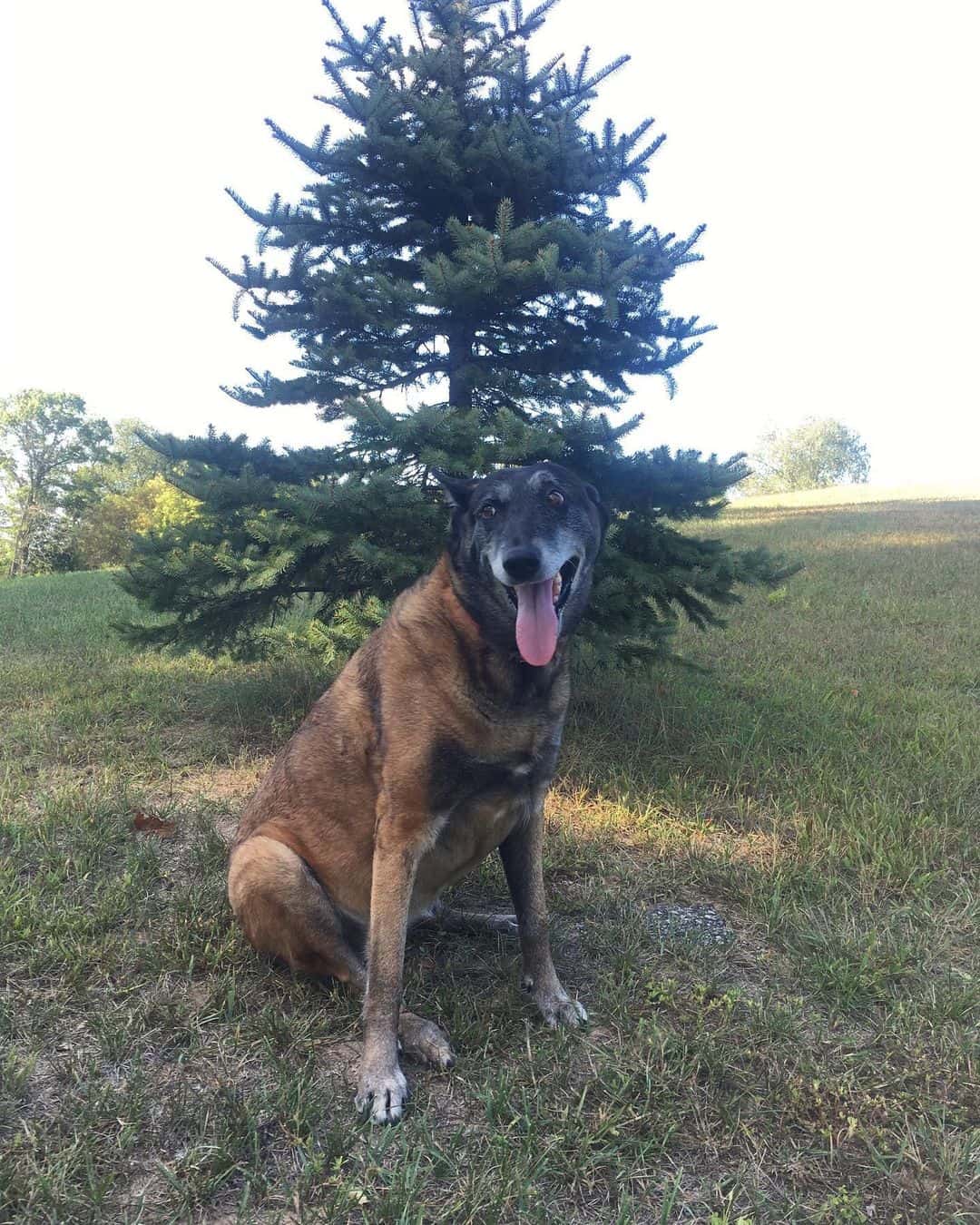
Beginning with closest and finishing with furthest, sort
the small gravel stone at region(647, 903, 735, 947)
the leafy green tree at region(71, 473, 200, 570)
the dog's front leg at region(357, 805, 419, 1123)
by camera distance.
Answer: the dog's front leg at region(357, 805, 419, 1123) < the small gravel stone at region(647, 903, 735, 947) < the leafy green tree at region(71, 473, 200, 570)

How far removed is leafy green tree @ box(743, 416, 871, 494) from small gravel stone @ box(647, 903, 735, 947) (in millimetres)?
77841

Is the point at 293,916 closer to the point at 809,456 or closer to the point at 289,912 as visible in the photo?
the point at 289,912

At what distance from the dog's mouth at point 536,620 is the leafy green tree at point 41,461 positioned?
4478 centimetres

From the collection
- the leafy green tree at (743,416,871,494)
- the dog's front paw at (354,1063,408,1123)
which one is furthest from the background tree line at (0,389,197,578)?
the leafy green tree at (743,416,871,494)

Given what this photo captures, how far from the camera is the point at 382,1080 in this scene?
2062 mm

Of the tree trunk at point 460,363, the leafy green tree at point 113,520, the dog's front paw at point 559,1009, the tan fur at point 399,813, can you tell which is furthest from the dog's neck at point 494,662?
the leafy green tree at point 113,520

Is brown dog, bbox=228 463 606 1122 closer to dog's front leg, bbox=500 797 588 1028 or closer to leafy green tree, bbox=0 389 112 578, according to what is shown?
dog's front leg, bbox=500 797 588 1028

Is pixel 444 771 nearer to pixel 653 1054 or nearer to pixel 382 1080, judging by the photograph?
pixel 382 1080

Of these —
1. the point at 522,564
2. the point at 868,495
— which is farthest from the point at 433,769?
the point at 868,495

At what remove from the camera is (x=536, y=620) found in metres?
2.27

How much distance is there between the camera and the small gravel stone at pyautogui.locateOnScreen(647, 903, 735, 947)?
2781mm

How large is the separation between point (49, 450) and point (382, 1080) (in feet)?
166

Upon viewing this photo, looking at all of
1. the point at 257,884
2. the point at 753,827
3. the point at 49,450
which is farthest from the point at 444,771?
the point at 49,450

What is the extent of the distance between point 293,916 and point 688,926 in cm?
151
